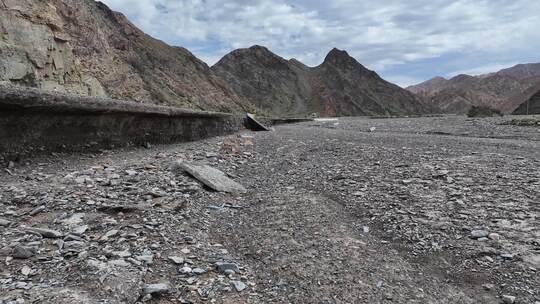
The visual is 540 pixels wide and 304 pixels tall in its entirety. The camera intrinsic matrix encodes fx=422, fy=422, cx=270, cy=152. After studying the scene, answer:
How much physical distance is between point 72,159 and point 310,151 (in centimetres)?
494

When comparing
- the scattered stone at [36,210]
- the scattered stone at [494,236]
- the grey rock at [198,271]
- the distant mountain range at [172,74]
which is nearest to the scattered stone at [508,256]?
the scattered stone at [494,236]

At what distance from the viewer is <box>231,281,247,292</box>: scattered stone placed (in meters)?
3.27

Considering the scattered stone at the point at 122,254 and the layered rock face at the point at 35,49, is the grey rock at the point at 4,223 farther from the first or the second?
the layered rock face at the point at 35,49

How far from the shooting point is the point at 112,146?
288 inches

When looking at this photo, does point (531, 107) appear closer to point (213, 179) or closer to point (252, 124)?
point (252, 124)

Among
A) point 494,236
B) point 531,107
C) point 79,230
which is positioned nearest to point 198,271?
point 79,230

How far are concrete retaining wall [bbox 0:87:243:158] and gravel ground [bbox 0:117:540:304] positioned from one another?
0.98 feet

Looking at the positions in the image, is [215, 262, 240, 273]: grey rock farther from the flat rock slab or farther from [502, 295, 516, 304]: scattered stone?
the flat rock slab

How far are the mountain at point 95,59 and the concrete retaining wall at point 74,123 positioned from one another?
10648mm

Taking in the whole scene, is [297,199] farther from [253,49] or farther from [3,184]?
[253,49]

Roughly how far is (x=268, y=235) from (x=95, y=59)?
28834 millimetres

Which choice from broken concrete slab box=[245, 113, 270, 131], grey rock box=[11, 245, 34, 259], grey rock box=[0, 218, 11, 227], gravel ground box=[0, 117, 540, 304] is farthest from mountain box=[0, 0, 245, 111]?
grey rock box=[11, 245, 34, 259]

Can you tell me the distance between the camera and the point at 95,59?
29422 mm

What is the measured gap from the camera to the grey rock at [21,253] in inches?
128
